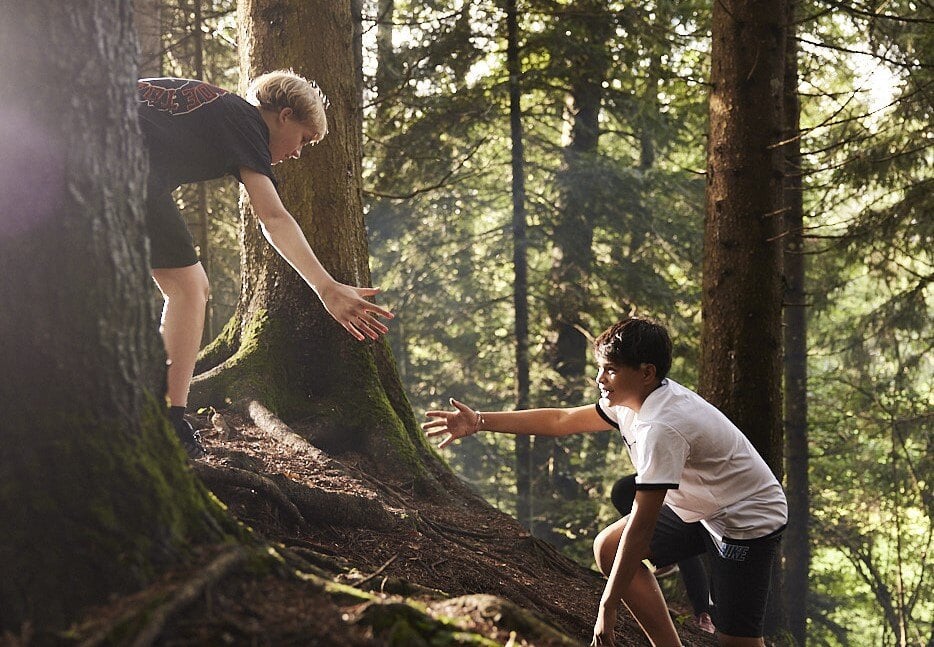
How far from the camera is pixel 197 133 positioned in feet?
12.2

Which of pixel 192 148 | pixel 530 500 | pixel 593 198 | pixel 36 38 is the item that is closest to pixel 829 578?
pixel 530 500

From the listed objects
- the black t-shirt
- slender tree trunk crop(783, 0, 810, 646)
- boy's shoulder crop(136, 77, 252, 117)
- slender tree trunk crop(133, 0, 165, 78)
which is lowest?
slender tree trunk crop(783, 0, 810, 646)

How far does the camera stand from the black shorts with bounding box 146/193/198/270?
4.01 m

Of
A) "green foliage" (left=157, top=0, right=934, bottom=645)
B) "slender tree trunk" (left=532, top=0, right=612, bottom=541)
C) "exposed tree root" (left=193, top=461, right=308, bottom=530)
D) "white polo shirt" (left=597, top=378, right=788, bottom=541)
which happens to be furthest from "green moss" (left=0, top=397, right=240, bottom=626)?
"slender tree trunk" (left=532, top=0, right=612, bottom=541)

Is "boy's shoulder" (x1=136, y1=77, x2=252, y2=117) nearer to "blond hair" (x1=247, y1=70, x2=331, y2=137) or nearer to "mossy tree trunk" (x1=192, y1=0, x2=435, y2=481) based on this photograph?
"blond hair" (x1=247, y1=70, x2=331, y2=137)

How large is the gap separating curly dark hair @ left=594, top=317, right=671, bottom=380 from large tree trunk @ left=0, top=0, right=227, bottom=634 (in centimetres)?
205

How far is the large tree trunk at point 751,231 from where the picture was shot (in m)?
5.64

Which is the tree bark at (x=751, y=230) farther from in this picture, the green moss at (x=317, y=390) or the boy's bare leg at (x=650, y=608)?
the green moss at (x=317, y=390)

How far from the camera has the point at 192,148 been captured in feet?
12.3

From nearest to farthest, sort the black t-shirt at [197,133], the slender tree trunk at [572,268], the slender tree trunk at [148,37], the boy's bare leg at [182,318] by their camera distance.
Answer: the black t-shirt at [197,133]
the boy's bare leg at [182,318]
the slender tree trunk at [148,37]
the slender tree trunk at [572,268]

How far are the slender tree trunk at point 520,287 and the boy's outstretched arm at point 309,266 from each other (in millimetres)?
11185

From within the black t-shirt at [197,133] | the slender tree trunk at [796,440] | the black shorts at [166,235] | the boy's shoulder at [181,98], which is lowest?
the slender tree trunk at [796,440]

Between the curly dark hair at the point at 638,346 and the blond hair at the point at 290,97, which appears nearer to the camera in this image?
the curly dark hair at the point at 638,346

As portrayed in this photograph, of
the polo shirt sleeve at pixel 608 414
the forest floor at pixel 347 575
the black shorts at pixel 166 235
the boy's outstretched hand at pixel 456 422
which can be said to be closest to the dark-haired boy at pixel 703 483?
the polo shirt sleeve at pixel 608 414
